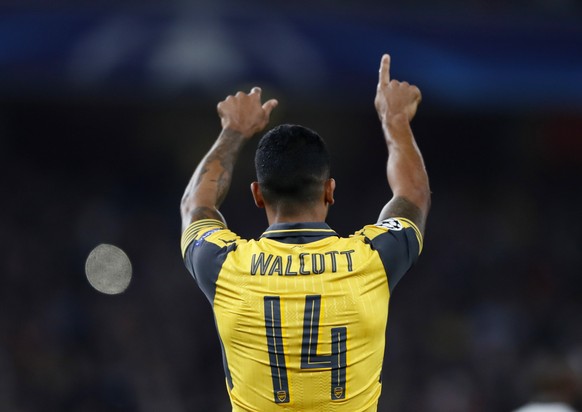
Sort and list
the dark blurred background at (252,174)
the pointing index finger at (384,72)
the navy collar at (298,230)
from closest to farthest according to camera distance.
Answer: the navy collar at (298,230) → the pointing index finger at (384,72) → the dark blurred background at (252,174)

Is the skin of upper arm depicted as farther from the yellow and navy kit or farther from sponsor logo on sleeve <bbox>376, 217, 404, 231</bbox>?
sponsor logo on sleeve <bbox>376, 217, 404, 231</bbox>

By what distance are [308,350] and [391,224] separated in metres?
0.56

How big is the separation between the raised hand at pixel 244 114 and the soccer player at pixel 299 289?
63cm

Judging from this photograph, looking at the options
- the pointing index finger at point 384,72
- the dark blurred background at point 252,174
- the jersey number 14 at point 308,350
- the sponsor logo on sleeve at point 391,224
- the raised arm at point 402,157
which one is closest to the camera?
the jersey number 14 at point 308,350

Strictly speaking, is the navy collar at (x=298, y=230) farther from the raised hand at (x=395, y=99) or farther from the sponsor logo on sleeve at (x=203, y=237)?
the raised hand at (x=395, y=99)

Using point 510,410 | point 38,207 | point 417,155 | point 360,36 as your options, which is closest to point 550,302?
point 510,410

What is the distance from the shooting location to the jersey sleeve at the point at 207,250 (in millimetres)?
3535

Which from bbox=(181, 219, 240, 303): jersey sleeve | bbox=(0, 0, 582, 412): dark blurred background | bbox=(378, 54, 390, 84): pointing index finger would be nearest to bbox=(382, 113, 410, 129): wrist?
bbox=(378, 54, 390, 84): pointing index finger

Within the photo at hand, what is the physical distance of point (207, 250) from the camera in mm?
3570

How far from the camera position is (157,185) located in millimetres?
15156

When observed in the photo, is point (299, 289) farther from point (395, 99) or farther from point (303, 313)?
point (395, 99)

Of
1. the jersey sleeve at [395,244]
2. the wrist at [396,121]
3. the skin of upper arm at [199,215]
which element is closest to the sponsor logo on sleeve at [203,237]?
the skin of upper arm at [199,215]

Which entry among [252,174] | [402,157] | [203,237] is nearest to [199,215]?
[203,237]

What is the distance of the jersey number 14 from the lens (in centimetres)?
338
